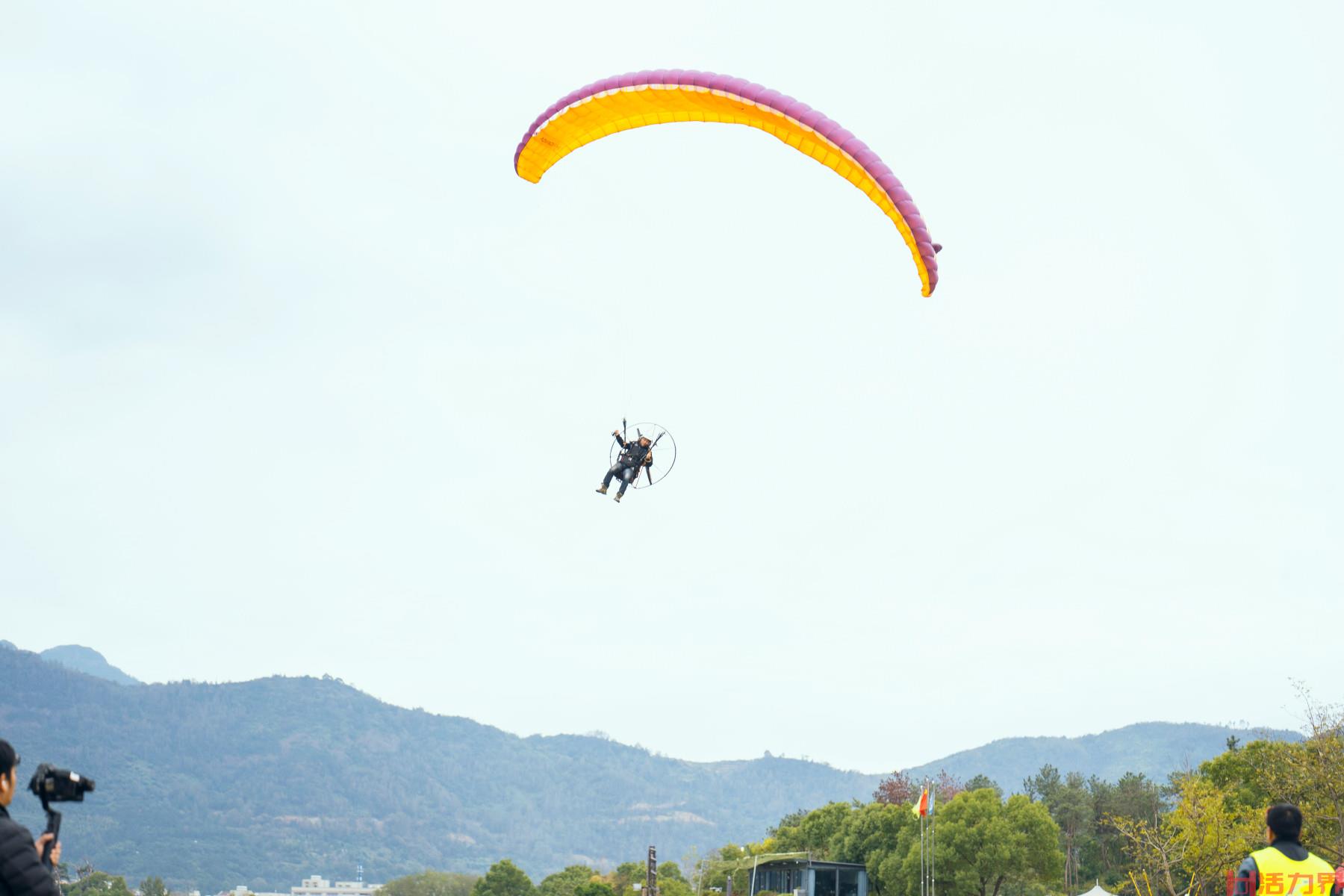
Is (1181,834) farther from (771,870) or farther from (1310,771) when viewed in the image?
(771,870)

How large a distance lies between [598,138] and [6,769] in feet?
63.3

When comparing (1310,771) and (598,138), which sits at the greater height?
(598,138)

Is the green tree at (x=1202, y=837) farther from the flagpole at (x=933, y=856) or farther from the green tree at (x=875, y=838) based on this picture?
the green tree at (x=875, y=838)

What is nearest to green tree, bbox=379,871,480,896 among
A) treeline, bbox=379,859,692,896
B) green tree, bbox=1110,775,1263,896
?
treeline, bbox=379,859,692,896

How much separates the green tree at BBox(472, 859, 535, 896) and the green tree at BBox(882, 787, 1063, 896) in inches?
2053

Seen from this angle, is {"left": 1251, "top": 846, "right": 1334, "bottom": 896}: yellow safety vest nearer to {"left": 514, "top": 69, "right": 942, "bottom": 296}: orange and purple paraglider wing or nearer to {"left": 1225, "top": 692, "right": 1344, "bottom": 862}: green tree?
{"left": 514, "top": 69, "right": 942, "bottom": 296}: orange and purple paraglider wing

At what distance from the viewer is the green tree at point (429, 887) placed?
189 meters

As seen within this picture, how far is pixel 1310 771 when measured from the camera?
39.9 meters

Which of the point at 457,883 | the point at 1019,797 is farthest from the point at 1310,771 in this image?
the point at 457,883

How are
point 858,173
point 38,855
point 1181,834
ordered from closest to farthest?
1. point 38,855
2. point 858,173
3. point 1181,834

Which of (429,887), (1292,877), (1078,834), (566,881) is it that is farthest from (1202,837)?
(429,887)

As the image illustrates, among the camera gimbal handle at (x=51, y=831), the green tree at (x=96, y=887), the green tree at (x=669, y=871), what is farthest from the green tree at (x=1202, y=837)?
Answer: the green tree at (x=96, y=887)

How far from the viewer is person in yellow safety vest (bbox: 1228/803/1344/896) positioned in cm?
665

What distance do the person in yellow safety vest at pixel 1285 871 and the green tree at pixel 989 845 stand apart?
54.9 metres
